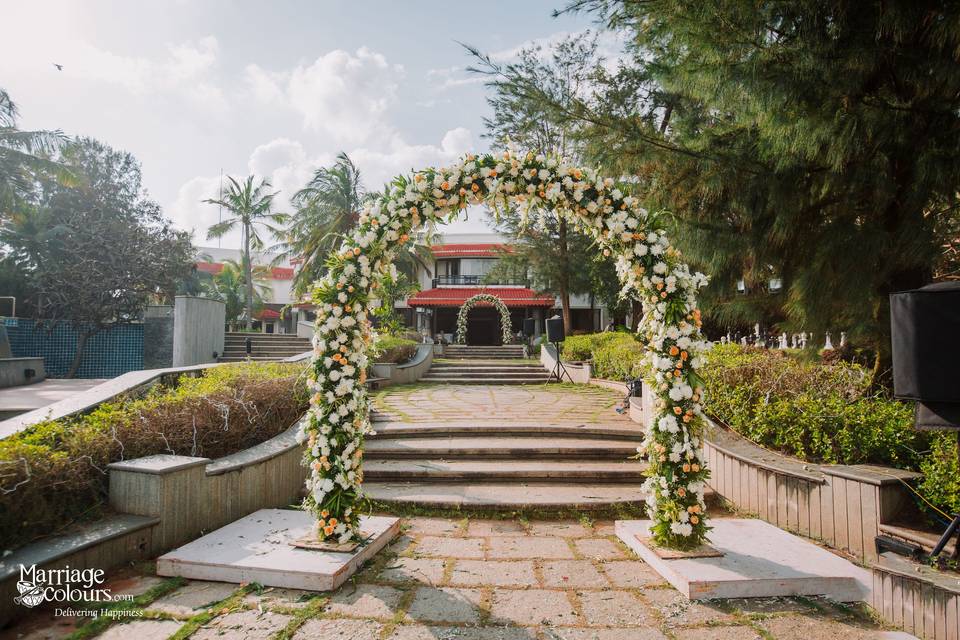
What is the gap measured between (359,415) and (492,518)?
172cm

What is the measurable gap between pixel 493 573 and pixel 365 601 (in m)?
0.88

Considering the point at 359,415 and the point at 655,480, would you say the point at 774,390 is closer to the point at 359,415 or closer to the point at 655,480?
the point at 655,480

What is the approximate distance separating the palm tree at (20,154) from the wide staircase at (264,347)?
9.42 metres

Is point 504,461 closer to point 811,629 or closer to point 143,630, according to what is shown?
point 811,629

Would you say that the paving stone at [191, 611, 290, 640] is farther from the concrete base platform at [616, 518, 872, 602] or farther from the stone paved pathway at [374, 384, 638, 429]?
the stone paved pathway at [374, 384, 638, 429]

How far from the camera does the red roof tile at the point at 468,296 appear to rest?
24.2 meters

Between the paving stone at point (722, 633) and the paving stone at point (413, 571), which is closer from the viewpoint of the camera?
the paving stone at point (722, 633)

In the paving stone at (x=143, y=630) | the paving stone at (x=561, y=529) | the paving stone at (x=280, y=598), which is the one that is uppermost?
the paving stone at (x=143, y=630)

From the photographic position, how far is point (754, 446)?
4754mm

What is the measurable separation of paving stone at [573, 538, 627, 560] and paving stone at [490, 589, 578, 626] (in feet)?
2.23

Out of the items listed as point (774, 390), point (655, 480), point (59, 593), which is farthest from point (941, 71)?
point (59, 593)

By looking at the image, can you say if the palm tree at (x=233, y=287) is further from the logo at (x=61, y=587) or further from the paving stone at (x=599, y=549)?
the paving stone at (x=599, y=549)

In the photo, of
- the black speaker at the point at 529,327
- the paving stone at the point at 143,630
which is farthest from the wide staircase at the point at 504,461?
the black speaker at the point at 529,327

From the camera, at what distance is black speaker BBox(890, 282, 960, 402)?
7.54 feet
